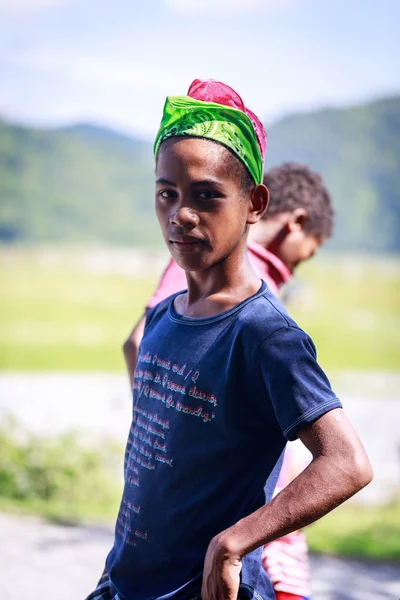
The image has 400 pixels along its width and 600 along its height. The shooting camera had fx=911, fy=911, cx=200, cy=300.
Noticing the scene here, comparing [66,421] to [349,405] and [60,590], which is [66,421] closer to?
[349,405]

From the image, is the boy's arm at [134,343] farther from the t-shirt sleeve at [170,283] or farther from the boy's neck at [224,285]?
the boy's neck at [224,285]

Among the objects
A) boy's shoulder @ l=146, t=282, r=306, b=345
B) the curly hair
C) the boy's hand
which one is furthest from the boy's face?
the curly hair

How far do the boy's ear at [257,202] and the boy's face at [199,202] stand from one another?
3 cm

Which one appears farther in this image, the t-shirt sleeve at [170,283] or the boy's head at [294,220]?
the boy's head at [294,220]

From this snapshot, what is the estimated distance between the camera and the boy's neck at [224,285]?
5.56ft

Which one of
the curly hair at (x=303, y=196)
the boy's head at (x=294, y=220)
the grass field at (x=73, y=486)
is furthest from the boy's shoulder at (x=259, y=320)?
the grass field at (x=73, y=486)

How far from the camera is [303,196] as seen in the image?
301cm

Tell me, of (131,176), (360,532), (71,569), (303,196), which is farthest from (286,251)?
(131,176)

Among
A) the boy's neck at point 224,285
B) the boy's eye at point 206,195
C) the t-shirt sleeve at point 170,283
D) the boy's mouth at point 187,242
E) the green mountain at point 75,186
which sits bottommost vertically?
the boy's neck at point 224,285

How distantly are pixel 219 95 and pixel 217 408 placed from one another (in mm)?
600

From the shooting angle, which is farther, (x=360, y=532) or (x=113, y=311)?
(x=113, y=311)

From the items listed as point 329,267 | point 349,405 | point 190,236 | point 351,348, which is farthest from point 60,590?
point 329,267

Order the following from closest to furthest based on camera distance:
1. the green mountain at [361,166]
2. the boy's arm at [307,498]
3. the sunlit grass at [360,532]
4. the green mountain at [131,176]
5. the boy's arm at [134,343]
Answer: the boy's arm at [307,498] → the boy's arm at [134,343] → the sunlit grass at [360,532] → the green mountain at [131,176] → the green mountain at [361,166]

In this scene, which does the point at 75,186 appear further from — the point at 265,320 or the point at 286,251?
the point at 265,320
